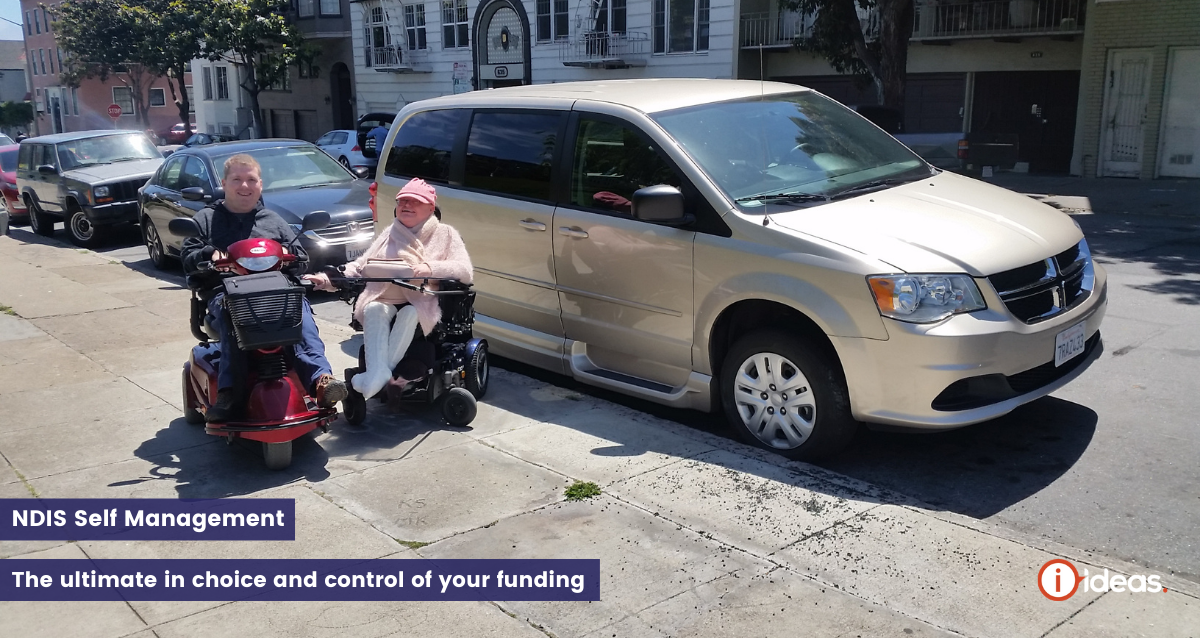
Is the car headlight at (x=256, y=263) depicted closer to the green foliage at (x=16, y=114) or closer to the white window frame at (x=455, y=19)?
the white window frame at (x=455, y=19)

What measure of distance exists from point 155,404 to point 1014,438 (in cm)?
523

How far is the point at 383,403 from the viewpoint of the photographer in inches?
253

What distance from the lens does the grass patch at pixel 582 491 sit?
4793 millimetres

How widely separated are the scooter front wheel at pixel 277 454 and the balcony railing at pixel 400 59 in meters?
33.8

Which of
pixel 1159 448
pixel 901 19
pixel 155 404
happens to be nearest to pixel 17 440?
pixel 155 404

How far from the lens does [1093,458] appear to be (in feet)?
17.1

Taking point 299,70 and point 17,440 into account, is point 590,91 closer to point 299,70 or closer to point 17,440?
point 17,440

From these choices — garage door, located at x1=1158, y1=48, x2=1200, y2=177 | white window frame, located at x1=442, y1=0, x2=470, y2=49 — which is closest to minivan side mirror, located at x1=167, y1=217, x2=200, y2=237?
garage door, located at x1=1158, y1=48, x2=1200, y2=177

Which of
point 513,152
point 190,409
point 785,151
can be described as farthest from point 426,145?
point 785,151

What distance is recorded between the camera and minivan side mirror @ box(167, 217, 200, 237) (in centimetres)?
514

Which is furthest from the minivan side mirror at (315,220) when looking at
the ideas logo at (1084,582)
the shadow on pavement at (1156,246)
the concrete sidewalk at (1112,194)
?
the concrete sidewalk at (1112,194)

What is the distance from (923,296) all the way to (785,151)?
5.00ft

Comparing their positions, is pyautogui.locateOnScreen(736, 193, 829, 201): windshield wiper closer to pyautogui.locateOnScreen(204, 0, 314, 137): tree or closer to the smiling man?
the smiling man

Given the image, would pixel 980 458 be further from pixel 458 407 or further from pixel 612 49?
pixel 612 49
